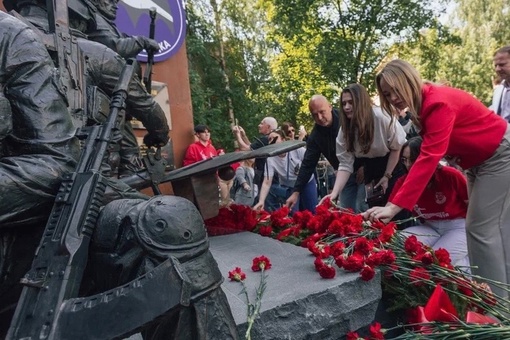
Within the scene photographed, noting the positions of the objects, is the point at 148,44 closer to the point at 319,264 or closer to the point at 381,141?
the point at 319,264

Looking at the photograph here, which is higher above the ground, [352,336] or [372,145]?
[372,145]

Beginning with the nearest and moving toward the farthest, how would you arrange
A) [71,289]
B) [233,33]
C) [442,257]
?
[71,289] → [442,257] → [233,33]

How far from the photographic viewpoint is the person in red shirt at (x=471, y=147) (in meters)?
2.60

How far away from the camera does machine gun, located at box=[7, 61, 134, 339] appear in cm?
117

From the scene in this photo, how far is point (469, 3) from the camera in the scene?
25.2 meters

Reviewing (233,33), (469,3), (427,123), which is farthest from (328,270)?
(469,3)

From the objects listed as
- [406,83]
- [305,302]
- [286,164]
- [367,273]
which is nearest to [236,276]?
[305,302]

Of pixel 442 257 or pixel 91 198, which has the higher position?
pixel 91 198

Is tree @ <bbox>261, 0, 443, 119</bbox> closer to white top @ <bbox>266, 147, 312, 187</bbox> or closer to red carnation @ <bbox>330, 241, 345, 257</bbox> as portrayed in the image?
white top @ <bbox>266, 147, 312, 187</bbox>

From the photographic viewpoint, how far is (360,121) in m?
3.64

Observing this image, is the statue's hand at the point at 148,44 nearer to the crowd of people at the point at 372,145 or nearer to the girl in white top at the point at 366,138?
the crowd of people at the point at 372,145

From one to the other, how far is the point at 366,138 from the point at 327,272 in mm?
1828

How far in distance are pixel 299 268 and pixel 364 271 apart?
1.31ft

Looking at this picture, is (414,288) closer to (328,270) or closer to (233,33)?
(328,270)
